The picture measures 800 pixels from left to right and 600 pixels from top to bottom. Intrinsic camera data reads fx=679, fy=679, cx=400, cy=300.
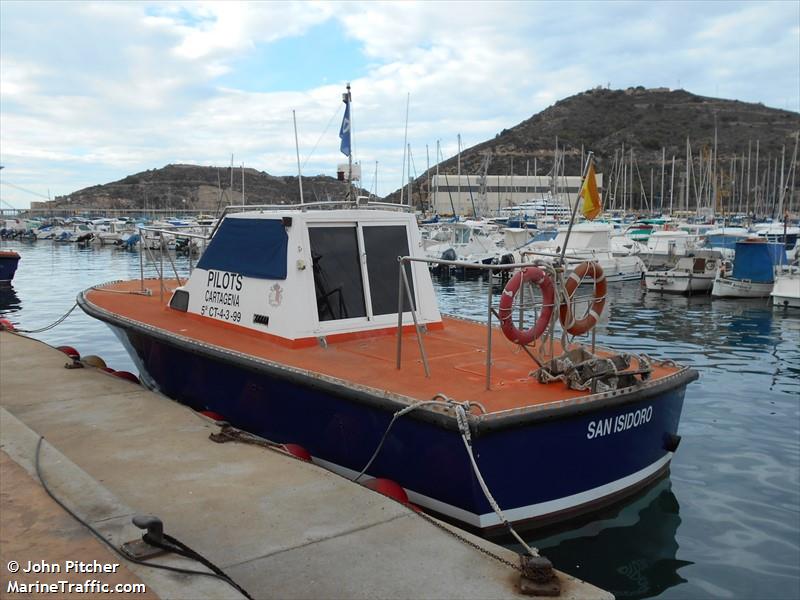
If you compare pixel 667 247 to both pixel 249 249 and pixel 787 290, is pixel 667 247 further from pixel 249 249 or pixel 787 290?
pixel 249 249

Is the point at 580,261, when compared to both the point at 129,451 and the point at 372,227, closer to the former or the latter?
the point at 372,227

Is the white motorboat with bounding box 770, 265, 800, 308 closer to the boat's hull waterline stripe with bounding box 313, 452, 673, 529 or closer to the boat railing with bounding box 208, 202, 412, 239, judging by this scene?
the boat railing with bounding box 208, 202, 412, 239

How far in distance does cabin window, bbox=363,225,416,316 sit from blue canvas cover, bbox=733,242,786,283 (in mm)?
20326

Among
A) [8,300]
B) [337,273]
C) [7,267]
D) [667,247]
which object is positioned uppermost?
[337,273]

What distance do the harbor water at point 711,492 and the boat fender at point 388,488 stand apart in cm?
96

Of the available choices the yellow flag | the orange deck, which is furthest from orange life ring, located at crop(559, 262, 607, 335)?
the orange deck

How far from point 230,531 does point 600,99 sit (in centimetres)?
12139

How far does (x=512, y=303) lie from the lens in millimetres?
5562

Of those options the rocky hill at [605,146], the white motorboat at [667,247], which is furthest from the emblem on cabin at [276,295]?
the rocky hill at [605,146]

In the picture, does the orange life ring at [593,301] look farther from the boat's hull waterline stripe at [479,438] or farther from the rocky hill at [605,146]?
the rocky hill at [605,146]

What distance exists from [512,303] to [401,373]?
1.18 metres

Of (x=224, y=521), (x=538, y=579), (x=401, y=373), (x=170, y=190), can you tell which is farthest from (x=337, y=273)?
(x=170, y=190)

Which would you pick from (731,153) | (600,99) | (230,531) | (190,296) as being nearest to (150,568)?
(230,531)

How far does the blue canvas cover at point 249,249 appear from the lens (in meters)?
7.27
